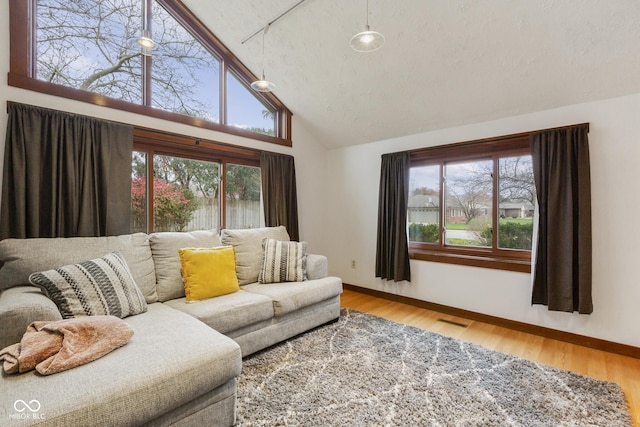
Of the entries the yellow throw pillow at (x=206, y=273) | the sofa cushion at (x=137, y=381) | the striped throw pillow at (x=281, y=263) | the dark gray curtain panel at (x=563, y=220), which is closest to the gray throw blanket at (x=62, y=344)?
the sofa cushion at (x=137, y=381)

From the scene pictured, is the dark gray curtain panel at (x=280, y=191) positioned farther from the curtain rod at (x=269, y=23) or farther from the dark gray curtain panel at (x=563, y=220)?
the dark gray curtain panel at (x=563, y=220)

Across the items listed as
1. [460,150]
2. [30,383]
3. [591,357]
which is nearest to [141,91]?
[30,383]

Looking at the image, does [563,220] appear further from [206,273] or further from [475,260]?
[206,273]

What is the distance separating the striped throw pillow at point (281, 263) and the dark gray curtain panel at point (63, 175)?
1.28m

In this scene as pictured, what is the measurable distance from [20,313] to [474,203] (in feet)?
12.4

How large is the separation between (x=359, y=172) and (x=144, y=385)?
3.51 metres

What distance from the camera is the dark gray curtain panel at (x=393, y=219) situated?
11.9 ft

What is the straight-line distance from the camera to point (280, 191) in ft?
12.6

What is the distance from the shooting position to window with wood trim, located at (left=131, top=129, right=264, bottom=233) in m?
2.81

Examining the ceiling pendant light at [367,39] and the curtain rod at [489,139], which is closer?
the ceiling pendant light at [367,39]

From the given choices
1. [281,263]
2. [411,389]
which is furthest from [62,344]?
[411,389]

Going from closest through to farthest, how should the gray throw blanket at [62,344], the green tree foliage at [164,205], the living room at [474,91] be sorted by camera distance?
the gray throw blanket at [62,344] < the living room at [474,91] < the green tree foliage at [164,205]
